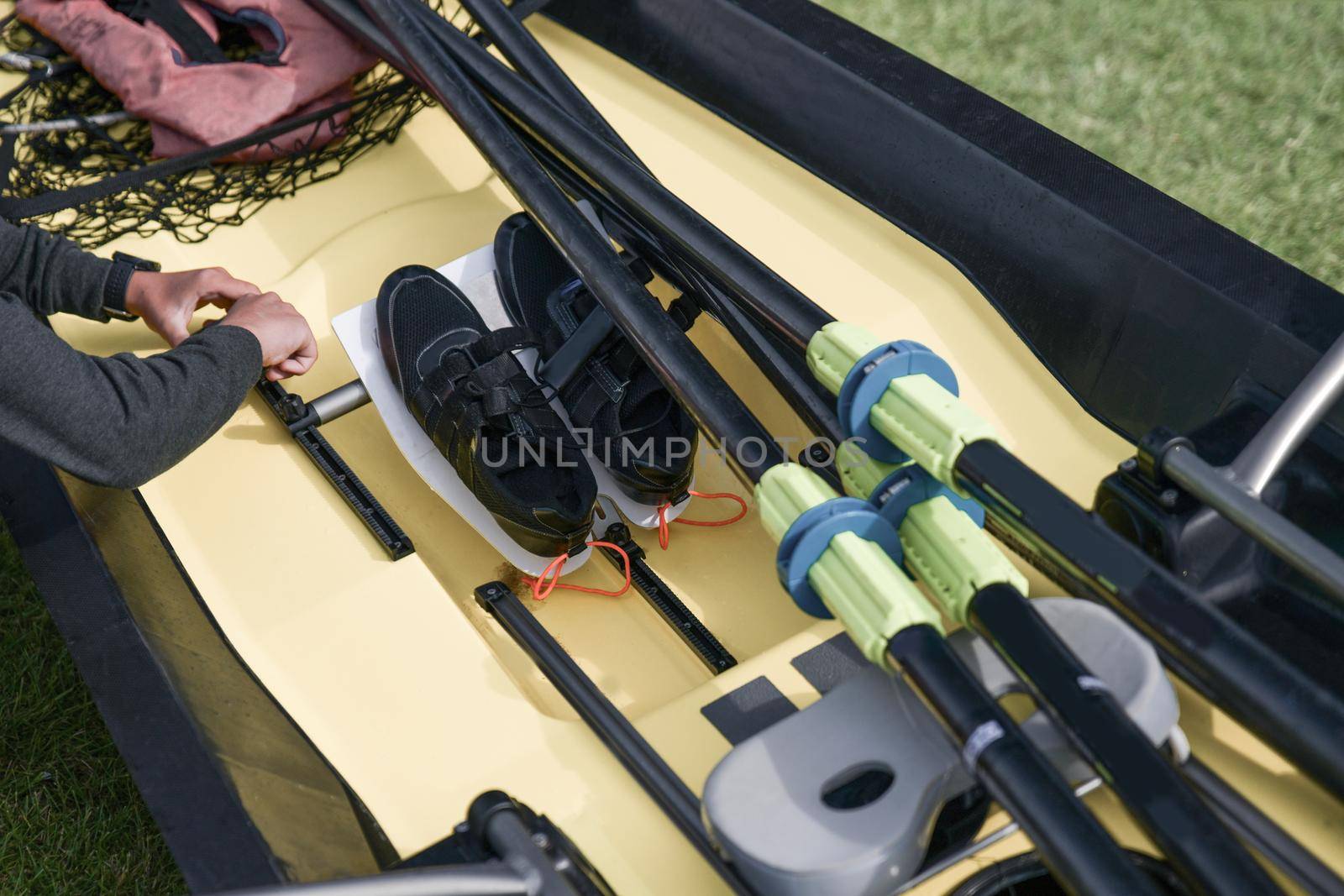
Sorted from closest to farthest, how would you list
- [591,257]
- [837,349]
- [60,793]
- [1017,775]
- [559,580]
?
1. [1017,775]
2. [837,349]
3. [591,257]
4. [559,580]
5. [60,793]

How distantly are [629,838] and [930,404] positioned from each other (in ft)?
1.50

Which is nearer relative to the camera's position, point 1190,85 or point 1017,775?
point 1017,775

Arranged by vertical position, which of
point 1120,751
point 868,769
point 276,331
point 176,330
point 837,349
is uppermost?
point 176,330

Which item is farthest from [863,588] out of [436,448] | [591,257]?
[436,448]

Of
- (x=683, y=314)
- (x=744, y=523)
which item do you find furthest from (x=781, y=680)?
(x=683, y=314)

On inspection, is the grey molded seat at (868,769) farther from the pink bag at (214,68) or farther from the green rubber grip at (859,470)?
the pink bag at (214,68)

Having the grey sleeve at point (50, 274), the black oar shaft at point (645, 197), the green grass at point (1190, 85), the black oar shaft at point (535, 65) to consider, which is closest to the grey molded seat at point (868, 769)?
the black oar shaft at point (645, 197)

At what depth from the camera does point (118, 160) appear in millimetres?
1754

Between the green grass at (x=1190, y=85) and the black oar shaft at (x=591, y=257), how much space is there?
145 cm

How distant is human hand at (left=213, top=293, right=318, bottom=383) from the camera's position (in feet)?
4.49

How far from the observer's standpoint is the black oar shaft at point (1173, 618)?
81 cm

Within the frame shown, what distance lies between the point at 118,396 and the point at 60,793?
2.23 feet

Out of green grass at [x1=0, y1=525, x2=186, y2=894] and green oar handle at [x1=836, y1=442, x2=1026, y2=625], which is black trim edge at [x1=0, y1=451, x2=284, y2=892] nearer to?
green grass at [x1=0, y1=525, x2=186, y2=894]

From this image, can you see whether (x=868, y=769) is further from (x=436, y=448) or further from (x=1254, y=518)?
(x=436, y=448)
